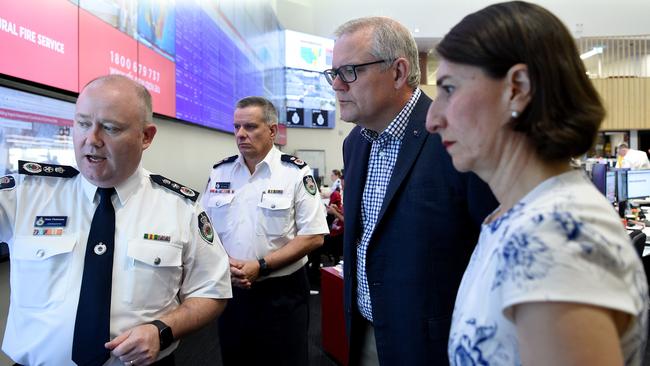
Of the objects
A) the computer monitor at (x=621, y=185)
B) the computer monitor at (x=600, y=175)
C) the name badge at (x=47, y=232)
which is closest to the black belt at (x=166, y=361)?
the name badge at (x=47, y=232)

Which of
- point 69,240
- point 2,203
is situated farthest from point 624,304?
point 2,203

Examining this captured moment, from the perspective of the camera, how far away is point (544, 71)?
1.87 feet

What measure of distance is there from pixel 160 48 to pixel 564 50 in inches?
111

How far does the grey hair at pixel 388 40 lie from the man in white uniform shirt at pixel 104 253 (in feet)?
2.29

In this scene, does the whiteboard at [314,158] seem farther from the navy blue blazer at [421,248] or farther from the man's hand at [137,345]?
the man's hand at [137,345]

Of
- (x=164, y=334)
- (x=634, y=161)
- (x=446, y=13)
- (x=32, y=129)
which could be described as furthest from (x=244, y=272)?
(x=446, y=13)

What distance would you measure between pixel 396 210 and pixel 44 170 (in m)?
1.00

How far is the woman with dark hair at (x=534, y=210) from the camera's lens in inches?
18.8

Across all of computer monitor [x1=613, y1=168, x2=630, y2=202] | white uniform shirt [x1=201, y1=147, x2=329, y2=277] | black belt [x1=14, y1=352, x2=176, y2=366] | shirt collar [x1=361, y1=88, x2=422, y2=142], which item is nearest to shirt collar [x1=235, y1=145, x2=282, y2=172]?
white uniform shirt [x1=201, y1=147, x2=329, y2=277]

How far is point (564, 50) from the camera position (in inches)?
23.3

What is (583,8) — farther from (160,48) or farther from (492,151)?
(492,151)

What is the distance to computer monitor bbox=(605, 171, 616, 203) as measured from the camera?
398 cm

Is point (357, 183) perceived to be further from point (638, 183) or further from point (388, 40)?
point (638, 183)

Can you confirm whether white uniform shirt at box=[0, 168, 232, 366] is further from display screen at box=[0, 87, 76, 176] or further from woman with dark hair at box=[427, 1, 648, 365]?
woman with dark hair at box=[427, 1, 648, 365]
